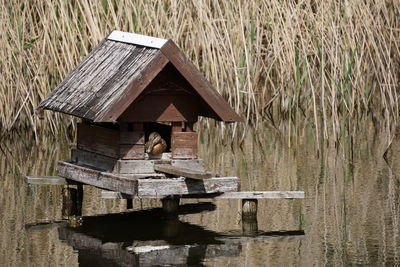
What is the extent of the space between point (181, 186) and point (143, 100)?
72 cm

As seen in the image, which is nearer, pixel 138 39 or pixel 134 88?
pixel 134 88

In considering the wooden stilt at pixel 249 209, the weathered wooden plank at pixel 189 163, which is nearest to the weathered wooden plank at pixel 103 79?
the weathered wooden plank at pixel 189 163

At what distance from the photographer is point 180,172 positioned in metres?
8.64

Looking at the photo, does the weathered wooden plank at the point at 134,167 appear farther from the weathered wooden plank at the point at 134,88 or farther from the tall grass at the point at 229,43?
the tall grass at the point at 229,43

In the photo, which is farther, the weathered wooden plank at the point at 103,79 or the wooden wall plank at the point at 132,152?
the wooden wall plank at the point at 132,152

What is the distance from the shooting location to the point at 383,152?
1291 centimetres

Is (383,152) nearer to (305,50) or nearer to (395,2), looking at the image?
(305,50)

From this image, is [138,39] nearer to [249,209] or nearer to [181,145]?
[181,145]

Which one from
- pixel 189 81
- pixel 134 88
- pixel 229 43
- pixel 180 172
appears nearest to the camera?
pixel 180 172

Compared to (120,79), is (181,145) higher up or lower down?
lower down

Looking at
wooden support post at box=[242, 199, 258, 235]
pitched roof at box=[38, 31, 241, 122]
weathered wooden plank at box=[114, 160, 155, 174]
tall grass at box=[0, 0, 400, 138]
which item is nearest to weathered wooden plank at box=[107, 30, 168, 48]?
pitched roof at box=[38, 31, 241, 122]

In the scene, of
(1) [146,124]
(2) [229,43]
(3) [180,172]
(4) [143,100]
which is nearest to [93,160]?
(1) [146,124]

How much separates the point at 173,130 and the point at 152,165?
1.02 feet

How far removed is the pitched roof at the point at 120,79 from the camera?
28.8ft
